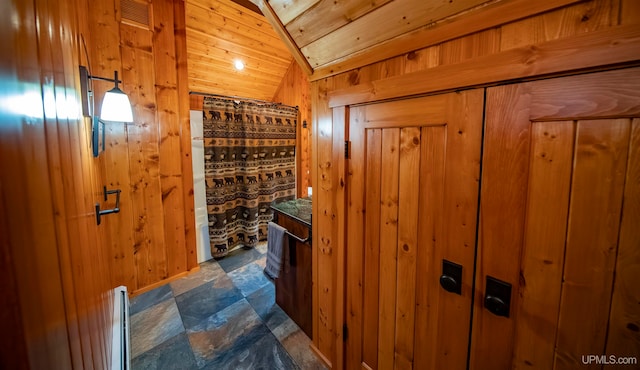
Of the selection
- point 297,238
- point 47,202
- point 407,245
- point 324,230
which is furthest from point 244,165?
point 47,202

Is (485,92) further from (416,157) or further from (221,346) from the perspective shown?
(221,346)

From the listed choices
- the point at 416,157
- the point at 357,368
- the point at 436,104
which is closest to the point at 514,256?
the point at 416,157

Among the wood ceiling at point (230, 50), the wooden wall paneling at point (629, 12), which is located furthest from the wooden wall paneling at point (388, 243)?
the wood ceiling at point (230, 50)

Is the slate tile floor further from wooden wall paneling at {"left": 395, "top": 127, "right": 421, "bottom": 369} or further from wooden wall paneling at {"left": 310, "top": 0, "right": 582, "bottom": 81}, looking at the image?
wooden wall paneling at {"left": 310, "top": 0, "right": 582, "bottom": 81}

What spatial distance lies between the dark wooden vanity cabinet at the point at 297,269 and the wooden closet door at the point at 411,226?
53 centimetres

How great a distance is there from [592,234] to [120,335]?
8.21ft

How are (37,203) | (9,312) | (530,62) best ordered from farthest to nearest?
(530,62)
(37,203)
(9,312)

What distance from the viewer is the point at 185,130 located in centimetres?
254

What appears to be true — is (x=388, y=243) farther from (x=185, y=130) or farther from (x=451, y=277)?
(x=185, y=130)

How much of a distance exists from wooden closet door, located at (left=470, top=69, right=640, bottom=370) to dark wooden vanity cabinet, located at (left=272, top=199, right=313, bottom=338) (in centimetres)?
122

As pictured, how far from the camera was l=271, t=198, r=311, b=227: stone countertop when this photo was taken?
6.04 feet

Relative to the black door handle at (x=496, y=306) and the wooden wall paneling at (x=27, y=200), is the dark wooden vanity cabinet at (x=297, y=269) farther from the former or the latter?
the wooden wall paneling at (x=27, y=200)

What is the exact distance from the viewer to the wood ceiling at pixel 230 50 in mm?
2639

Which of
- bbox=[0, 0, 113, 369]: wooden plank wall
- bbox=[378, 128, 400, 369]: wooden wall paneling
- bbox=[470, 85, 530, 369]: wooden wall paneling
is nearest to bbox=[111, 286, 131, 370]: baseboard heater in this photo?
bbox=[0, 0, 113, 369]: wooden plank wall
